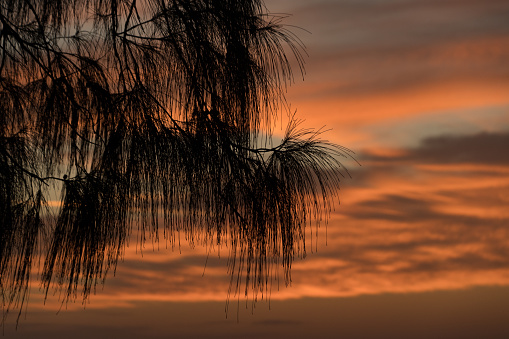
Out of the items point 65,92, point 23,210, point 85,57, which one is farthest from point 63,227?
point 85,57

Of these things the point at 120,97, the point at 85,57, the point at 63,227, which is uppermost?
the point at 85,57

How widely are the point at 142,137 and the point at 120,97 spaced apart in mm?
206

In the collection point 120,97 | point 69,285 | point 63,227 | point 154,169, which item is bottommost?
point 69,285

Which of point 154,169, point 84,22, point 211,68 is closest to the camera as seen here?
point 154,169

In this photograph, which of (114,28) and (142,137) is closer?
(142,137)

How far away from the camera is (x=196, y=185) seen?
246cm

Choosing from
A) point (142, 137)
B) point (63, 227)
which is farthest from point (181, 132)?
point (63, 227)

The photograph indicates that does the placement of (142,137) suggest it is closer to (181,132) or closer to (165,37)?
(181,132)

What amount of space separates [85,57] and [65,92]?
0.25 meters

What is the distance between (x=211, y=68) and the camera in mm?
2594

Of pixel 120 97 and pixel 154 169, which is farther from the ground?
pixel 120 97

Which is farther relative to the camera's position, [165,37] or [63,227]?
[165,37]

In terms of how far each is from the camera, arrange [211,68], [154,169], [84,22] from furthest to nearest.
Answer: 1. [84,22]
2. [211,68]
3. [154,169]

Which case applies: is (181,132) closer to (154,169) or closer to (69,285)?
(154,169)
